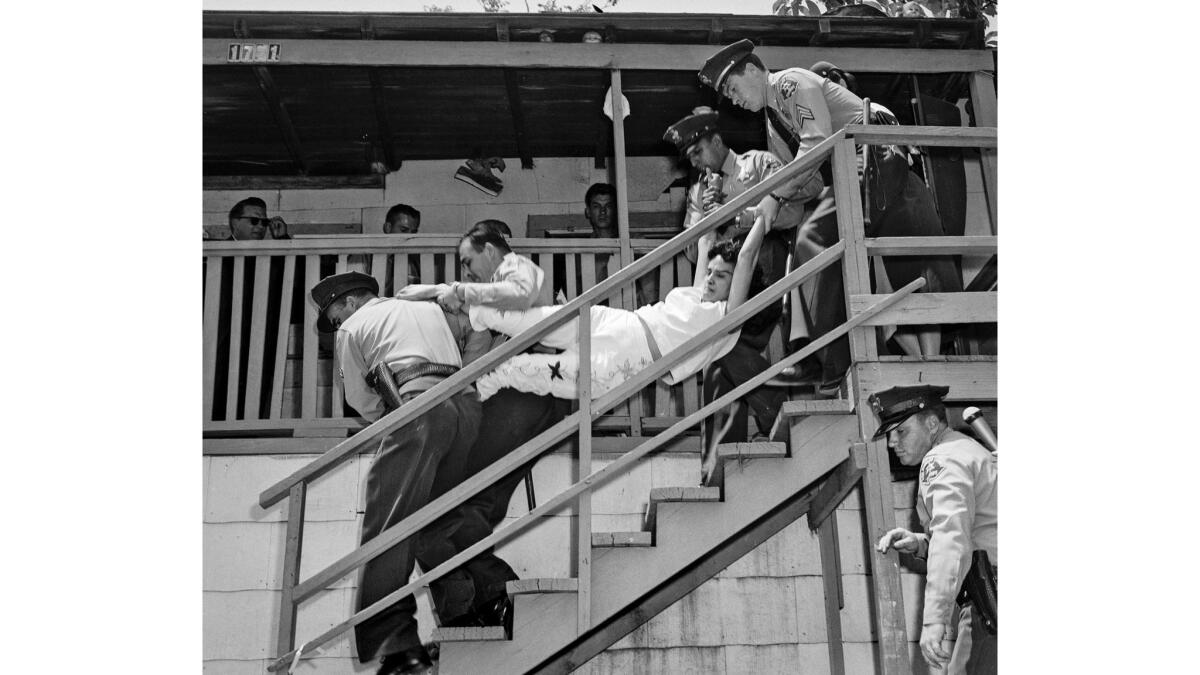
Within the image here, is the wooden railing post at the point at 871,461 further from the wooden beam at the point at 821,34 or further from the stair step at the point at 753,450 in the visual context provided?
the wooden beam at the point at 821,34

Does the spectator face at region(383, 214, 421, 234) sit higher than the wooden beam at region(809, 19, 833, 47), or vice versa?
the wooden beam at region(809, 19, 833, 47)

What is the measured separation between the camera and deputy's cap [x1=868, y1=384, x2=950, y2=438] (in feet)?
14.6

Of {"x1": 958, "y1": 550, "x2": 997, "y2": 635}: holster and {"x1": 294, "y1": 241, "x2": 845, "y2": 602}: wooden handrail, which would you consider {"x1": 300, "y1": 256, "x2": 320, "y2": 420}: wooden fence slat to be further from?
{"x1": 958, "y1": 550, "x2": 997, "y2": 635}: holster

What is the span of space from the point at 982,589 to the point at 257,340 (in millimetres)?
3369

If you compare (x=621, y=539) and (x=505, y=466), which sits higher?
(x=505, y=466)

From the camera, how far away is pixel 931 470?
15.1ft

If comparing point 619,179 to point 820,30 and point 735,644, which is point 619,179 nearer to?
point 820,30

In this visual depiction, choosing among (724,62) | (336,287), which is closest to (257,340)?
(336,287)

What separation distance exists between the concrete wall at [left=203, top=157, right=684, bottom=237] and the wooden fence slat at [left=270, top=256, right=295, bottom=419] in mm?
1330

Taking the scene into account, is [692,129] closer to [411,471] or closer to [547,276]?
[547,276]

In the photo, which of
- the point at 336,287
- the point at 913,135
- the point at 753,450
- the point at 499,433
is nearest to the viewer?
the point at 753,450

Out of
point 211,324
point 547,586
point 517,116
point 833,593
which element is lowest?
point 833,593

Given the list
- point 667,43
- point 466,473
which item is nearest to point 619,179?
point 667,43

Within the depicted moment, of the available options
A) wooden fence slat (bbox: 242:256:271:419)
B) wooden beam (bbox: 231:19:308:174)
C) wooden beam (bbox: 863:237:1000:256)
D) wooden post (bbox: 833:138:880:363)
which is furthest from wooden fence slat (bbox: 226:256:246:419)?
wooden beam (bbox: 863:237:1000:256)
